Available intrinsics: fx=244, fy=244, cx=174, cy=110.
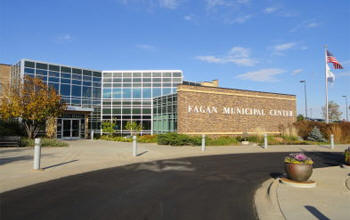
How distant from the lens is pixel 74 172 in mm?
9742

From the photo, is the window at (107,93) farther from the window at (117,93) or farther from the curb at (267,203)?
the curb at (267,203)

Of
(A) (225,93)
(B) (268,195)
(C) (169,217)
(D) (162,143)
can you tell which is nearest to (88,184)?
(C) (169,217)

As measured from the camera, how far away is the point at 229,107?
95.1 feet

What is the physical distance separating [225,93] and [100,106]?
2274 cm

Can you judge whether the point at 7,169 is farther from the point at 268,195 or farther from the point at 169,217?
the point at 268,195

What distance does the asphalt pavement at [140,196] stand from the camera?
5.06 m

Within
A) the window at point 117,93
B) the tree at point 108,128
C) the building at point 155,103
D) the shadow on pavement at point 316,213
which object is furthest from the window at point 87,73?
the shadow on pavement at point 316,213

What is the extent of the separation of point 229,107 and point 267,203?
23.6 meters

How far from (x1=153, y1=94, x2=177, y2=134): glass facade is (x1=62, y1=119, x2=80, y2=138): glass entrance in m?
10.6

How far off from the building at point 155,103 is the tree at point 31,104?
6775 mm

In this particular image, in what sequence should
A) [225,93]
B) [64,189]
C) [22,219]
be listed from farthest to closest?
1. [225,93]
2. [64,189]
3. [22,219]

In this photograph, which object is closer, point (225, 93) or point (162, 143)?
point (162, 143)

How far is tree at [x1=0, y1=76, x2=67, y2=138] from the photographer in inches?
805

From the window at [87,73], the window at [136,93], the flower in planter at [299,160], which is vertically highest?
the window at [87,73]
